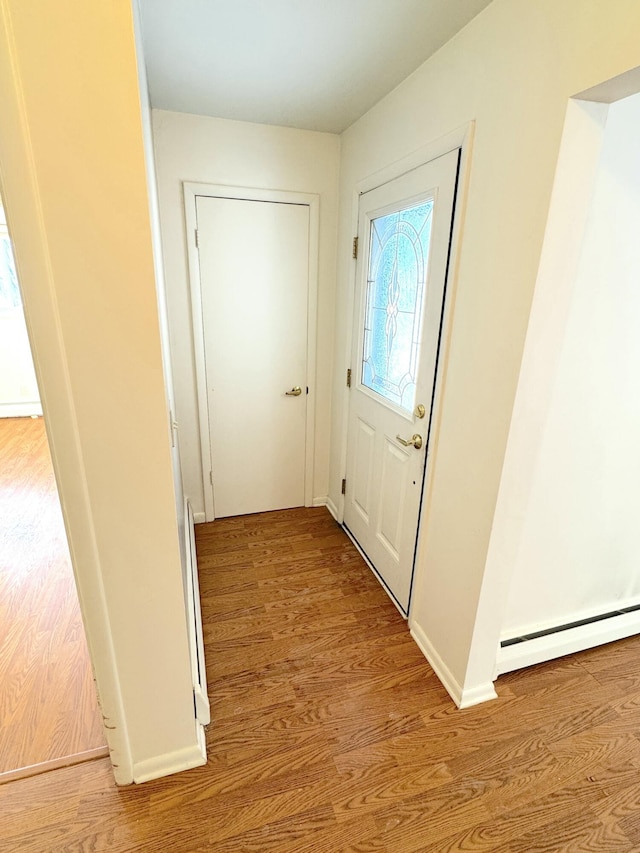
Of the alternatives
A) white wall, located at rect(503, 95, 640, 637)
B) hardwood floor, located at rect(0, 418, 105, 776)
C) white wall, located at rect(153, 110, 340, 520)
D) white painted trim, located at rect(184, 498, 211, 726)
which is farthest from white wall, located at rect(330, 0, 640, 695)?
hardwood floor, located at rect(0, 418, 105, 776)

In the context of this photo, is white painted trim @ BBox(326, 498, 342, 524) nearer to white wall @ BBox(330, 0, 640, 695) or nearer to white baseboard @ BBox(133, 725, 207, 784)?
white wall @ BBox(330, 0, 640, 695)

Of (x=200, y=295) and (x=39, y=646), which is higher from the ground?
(x=200, y=295)

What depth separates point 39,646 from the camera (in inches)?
Answer: 71.1

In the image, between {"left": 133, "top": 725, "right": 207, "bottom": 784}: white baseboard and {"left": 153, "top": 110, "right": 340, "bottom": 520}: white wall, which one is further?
{"left": 153, "top": 110, "right": 340, "bottom": 520}: white wall

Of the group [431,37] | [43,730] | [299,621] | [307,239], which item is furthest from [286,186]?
[43,730]

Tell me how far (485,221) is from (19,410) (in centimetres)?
509

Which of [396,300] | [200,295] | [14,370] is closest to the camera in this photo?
[396,300]

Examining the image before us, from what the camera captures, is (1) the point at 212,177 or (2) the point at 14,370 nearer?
(1) the point at 212,177

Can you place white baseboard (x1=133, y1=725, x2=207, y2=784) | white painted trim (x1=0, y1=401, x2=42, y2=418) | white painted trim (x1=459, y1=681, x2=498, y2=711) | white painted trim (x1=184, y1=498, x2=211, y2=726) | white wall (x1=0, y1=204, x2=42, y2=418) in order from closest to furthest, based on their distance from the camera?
white baseboard (x1=133, y1=725, x2=207, y2=784)
white painted trim (x1=184, y1=498, x2=211, y2=726)
white painted trim (x1=459, y1=681, x2=498, y2=711)
white wall (x1=0, y1=204, x2=42, y2=418)
white painted trim (x1=0, y1=401, x2=42, y2=418)

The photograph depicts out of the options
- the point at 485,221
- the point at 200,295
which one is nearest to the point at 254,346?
the point at 200,295

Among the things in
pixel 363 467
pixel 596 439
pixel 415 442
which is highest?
pixel 596 439

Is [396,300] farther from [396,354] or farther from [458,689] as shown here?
[458,689]

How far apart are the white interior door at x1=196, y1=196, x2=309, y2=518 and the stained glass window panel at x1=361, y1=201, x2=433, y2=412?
0.56 m

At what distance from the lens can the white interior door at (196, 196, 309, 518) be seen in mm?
2324
